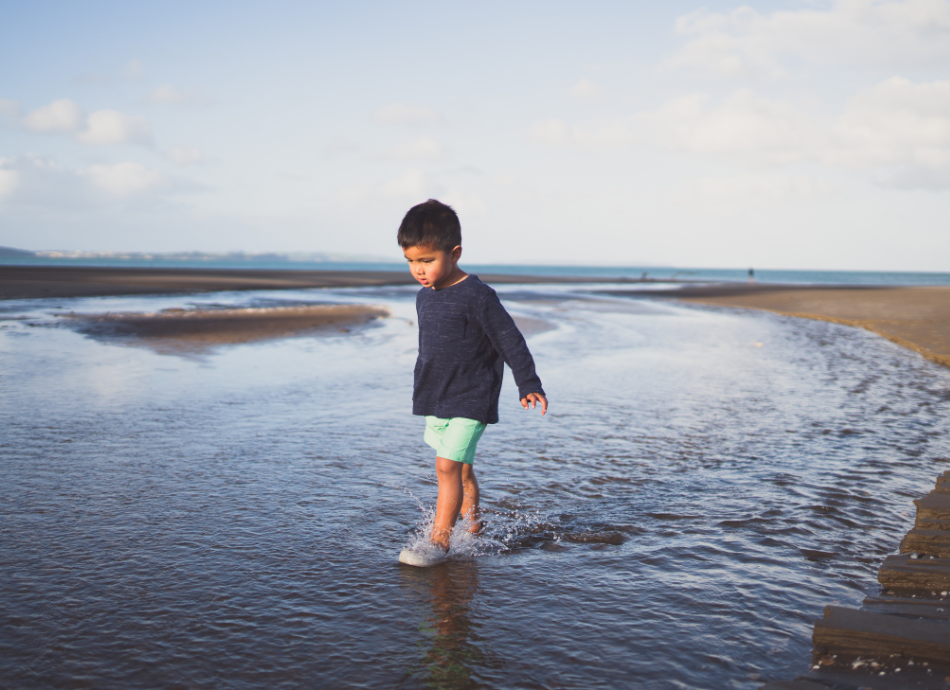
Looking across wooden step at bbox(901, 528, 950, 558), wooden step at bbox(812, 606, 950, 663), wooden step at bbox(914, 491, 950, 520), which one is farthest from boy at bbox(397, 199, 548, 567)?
wooden step at bbox(914, 491, 950, 520)

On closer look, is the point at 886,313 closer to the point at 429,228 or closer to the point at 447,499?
the point at 447,499

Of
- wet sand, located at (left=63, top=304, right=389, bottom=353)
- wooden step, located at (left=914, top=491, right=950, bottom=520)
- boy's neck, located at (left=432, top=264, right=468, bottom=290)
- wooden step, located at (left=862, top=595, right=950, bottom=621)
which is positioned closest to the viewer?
wooden step, located at (left=862, top=595, right=950, bottom=621)

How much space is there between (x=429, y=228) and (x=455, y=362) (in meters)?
0.71

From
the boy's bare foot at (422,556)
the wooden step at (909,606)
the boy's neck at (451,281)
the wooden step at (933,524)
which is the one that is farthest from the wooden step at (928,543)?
the boy's neck at (451,281)

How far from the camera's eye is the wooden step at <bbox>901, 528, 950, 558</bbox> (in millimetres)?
3512

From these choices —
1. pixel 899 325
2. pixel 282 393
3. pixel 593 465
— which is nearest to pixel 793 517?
pixel 593 465

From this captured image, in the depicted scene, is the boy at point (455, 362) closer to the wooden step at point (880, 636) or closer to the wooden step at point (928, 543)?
the wooden step at point (880, 636)

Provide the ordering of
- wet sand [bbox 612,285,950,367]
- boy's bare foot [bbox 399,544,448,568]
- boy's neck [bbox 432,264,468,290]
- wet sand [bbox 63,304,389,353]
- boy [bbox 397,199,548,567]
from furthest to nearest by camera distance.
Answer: wet sand [bbox 612,285,950,367], wet sand [bbox 63,304,389,353], boy's neck [bbox 432,264,468,290], boy [bbox 397,199,548,567], boy's bare foot [bbox 399,544,448,568]

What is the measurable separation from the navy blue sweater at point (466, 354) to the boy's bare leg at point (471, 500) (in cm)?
40

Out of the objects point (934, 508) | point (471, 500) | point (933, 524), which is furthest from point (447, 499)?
point (934, 508)

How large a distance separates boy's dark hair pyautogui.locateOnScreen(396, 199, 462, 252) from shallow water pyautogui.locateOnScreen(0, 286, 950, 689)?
1.57 m

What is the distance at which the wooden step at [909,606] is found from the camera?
2.87 metres

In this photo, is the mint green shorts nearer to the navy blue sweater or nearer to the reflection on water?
the navy blue sweater

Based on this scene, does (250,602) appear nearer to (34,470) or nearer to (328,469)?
(328,469)
